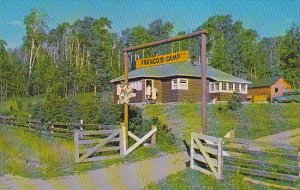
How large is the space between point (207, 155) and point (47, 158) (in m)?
5.14

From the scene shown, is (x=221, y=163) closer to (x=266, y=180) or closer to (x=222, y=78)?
(x=266, y=180)

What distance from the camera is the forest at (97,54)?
51.5 m

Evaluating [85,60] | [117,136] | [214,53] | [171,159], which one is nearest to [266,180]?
[171,159]

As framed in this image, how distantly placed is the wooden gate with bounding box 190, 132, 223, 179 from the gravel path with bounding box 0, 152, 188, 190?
1.55 feet

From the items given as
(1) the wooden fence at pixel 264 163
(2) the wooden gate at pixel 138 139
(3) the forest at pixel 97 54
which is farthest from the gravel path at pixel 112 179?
(3) the forest at pixel 97 54

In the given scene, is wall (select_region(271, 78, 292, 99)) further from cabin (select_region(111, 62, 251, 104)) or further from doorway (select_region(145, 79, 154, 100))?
doorway (select_region(145, 79, 154, 100))

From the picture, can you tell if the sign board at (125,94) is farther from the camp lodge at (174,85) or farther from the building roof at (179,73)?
the building roof at (179,73)

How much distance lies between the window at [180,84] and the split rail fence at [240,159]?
26.4m

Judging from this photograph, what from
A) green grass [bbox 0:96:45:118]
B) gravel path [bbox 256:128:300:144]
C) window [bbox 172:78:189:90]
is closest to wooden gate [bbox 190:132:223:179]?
gravel path [bbox 256:128:300:144]

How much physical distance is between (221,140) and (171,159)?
9.43ft

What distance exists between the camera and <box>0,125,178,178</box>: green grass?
9.82 m

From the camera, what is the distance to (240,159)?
27.0 ft

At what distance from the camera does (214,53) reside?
195ft

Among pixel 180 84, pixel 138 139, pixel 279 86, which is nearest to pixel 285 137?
pixel 138 139
